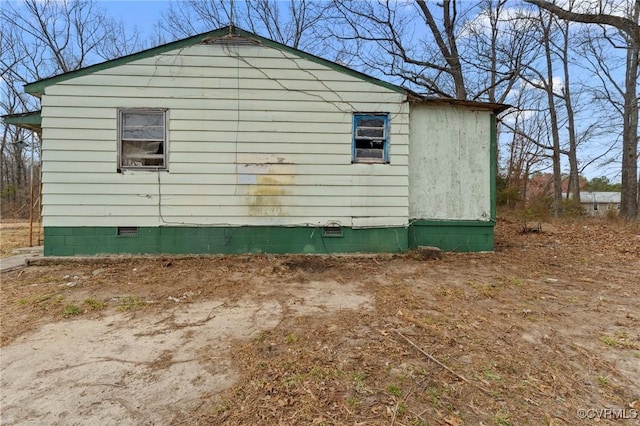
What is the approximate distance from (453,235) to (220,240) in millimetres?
4538

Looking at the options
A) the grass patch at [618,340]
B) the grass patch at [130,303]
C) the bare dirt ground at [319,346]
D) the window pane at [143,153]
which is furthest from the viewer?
the window pane at [143,153]

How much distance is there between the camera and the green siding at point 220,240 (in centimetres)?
601

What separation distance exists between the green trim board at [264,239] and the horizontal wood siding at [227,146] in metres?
0.18

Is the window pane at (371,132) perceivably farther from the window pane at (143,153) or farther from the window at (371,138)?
the window pane at (143,153)

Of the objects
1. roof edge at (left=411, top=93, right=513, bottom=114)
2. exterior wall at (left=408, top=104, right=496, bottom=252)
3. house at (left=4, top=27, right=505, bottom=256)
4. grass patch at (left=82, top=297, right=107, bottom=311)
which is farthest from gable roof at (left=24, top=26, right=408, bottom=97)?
grass patch at (left=82, top=297, right=107, bottom=311)

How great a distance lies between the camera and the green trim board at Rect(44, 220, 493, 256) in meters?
6.03

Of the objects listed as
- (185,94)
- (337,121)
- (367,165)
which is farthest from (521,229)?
(185,94)

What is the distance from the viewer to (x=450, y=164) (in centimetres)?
674

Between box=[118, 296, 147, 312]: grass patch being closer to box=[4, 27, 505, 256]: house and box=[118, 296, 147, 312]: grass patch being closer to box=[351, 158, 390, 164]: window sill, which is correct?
box=[4, 27, 505, 256]: house

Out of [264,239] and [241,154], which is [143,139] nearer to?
[241,154]

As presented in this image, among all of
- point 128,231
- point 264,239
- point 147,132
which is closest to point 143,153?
point 147,132

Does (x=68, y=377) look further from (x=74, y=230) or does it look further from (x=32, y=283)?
(x=74, y=230)

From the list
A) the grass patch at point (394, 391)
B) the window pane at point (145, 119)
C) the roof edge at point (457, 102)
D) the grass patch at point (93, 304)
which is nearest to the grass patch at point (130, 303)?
the grass patch at point (93, 304)

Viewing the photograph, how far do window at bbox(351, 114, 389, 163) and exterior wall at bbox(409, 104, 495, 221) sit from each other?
58cm
